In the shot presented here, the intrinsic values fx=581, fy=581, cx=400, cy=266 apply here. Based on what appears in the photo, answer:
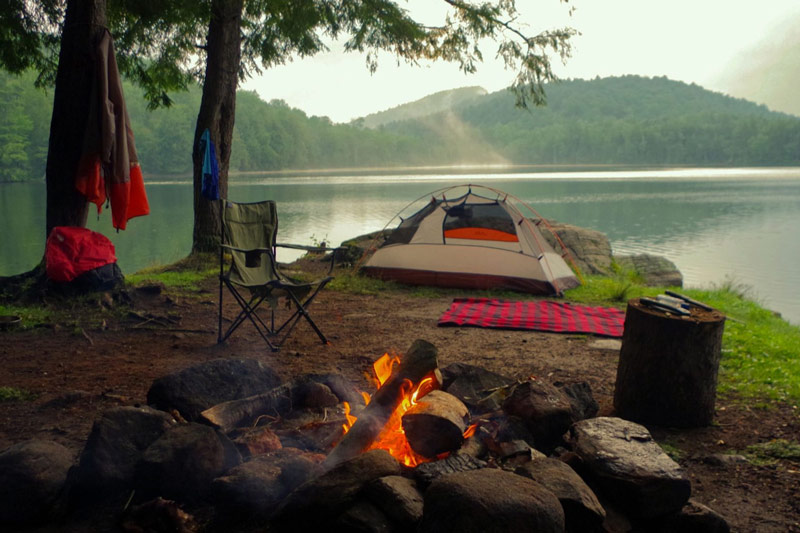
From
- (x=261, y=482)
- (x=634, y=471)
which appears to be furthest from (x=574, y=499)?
(x=261, y=482)

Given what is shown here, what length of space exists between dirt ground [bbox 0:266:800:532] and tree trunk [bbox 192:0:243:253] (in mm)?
2091

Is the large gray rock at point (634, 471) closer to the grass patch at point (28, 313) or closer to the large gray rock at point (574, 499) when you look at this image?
the large gray rock at point (574, 499)

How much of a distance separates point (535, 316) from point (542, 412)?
3035 millimetres

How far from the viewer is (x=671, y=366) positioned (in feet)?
8.96

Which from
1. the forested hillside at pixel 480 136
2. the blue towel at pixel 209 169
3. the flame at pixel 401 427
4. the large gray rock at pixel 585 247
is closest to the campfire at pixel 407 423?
the flame at pixel 401 427

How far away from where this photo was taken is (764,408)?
9.96ft

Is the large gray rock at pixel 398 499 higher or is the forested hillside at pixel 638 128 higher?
the forested hillside at pixel 638 128

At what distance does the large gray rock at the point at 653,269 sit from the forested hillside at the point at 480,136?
41.2 metres

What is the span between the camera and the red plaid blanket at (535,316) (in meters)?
4.87

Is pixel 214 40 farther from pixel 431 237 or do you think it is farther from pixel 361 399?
pixel 361 399

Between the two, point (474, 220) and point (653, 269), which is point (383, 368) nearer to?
point (474, 220)

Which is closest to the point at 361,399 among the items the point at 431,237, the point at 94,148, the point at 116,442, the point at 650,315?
the point at 116,442

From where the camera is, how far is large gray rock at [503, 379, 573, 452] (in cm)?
233

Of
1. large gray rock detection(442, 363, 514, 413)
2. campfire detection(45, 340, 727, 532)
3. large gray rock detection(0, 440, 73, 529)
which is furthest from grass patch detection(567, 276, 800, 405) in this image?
large gray rock detection(0, 440, 73, 529)
